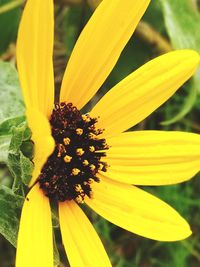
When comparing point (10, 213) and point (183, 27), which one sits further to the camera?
point (183, 27)

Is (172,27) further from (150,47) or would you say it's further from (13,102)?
(13,102)

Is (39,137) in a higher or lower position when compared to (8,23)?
lower

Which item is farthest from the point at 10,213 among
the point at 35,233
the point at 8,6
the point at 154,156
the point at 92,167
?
the point at 8,6

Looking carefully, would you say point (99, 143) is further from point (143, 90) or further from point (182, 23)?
point (182, 23)

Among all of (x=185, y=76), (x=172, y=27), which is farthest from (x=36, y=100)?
(x=172, y=27)

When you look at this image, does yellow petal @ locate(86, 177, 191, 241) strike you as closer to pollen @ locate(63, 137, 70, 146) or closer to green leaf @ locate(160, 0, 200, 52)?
pollen @ locate(63, 137, 70, 146)

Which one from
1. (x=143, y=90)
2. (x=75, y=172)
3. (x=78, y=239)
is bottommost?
(x=78, y=239)
